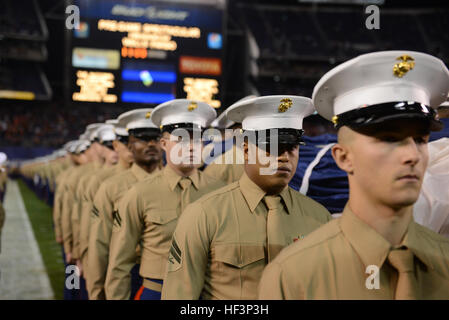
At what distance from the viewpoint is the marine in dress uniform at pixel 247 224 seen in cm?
250

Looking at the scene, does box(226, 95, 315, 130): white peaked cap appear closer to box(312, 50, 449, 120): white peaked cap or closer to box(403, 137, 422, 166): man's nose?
box(312, 50, 449, 120): white peaked cap

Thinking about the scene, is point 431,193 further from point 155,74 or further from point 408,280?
point 155,74

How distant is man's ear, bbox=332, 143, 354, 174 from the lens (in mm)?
1585

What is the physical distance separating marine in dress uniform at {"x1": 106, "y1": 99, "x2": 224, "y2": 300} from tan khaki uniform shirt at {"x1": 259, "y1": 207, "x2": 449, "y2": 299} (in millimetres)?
2144

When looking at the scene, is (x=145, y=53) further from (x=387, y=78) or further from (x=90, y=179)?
(x=387, y=78)

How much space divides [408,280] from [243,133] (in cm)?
148

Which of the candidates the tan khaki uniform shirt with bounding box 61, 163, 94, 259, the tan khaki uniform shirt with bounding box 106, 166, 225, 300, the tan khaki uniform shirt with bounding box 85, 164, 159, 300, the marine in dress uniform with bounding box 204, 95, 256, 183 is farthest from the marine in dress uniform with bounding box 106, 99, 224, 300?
the tan khaki uniform shirt with bounding box 61, 163, 94, 259

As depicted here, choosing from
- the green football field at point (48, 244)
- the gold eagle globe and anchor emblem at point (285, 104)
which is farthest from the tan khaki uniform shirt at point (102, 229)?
the green football field at point (48, 244)

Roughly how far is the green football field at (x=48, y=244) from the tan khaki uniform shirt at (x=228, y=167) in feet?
11.5

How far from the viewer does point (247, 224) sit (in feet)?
8.39

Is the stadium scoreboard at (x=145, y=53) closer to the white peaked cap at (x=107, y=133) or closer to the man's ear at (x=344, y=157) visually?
the white peaked cap at (x=107, y=133)

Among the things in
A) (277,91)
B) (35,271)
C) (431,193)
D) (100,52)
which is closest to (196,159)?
(431,193)

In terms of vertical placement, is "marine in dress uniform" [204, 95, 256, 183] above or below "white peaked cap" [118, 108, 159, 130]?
below
